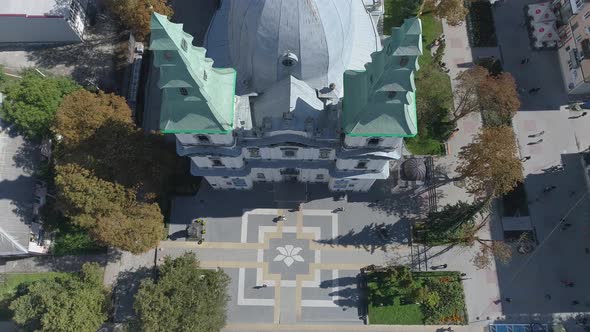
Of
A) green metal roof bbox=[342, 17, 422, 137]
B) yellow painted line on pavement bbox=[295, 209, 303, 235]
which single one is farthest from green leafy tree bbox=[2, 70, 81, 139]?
green metal roof bbox=[342, 17, 422, 137]

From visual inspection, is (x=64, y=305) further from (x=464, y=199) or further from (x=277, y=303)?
(x=464, y=199)

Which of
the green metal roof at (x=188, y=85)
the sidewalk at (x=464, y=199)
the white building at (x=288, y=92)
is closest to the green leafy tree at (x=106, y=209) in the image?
the white building at (x=288, y=92)

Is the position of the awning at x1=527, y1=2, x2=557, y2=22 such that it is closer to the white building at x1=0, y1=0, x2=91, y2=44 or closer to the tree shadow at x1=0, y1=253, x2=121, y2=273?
the white building at x1=0, y1=0, x2=91, y2=44

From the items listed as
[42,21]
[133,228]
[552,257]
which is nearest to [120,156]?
[133,228]

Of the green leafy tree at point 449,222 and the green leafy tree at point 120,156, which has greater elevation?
the green leafy tree at point 120,156

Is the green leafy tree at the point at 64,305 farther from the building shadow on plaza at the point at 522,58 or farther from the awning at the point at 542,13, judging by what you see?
the awning at the point at 542,13

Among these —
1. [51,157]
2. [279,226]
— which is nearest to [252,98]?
[279,226]
